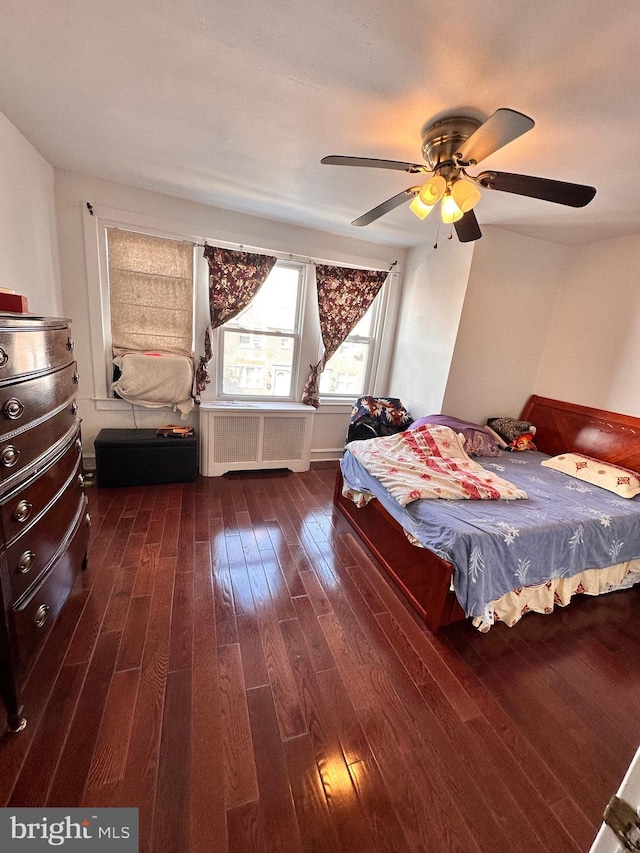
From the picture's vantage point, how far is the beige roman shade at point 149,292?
290 centimetres

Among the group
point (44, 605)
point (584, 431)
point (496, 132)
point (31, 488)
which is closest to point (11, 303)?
point (31, 488)

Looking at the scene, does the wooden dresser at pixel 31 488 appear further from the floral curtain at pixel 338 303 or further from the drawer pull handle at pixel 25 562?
the floral curtain at pixel 338 303

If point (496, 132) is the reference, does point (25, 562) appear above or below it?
below

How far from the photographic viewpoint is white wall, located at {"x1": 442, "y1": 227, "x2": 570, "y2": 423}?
118 inches

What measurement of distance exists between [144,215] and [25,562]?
9.38ft

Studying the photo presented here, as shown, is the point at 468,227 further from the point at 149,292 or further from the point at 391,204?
the point at 149,292

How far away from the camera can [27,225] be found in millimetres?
2172

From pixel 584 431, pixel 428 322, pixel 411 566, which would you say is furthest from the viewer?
pixel 428 322

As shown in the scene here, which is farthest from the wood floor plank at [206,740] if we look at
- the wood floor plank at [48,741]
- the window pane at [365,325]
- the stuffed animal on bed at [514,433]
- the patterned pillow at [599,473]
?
the window pane at [365,325]

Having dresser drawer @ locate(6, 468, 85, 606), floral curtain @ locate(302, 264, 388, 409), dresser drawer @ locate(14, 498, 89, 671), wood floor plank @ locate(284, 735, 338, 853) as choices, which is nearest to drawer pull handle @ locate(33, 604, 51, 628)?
dresser drawer @ locate(14, 498, 89, 671)

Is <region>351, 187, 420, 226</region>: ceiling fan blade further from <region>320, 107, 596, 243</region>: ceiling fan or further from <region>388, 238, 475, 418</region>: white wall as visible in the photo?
<region>388, 238, 475, 418</region>: white wall

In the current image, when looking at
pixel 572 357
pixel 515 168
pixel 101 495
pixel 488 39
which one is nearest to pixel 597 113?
pixel 515 168

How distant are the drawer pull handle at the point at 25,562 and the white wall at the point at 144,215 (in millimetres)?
2228

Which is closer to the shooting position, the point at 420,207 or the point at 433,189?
the point at 433,189
